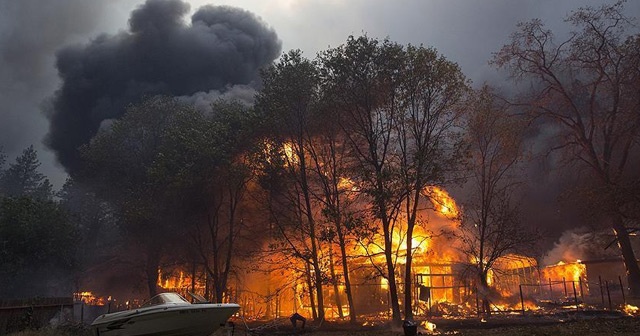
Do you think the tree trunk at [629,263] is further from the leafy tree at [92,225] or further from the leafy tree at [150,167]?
the leafy tree at [92,225]

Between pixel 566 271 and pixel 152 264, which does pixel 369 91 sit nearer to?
pixel 152 264

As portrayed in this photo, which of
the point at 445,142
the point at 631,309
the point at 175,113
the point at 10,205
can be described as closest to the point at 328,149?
the point at 445,142

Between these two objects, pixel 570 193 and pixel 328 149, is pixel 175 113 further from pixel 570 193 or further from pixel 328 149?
pixel 570 193

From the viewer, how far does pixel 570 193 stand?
27.9m

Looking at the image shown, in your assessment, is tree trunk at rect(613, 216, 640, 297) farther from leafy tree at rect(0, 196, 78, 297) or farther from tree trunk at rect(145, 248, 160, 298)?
leafy tree at rect(0, 196, 78, 297)

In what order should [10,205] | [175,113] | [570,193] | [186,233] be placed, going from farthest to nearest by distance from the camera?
[175,113]
[186,233]
[10,205]
[570,193]

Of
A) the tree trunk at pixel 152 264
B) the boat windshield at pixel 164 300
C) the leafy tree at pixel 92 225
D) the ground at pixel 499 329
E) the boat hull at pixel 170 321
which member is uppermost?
the leafy tree at pixel 92 225

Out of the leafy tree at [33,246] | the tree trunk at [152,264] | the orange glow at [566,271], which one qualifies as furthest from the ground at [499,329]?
the orange glow at [566,271]

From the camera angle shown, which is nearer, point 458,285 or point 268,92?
point 268,92

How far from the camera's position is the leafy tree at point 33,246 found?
117ft

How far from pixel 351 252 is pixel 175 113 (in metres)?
22.3

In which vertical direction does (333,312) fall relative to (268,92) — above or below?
below

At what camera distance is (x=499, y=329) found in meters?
20.9

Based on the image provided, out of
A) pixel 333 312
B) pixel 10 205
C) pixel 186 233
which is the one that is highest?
pixel 10 205
